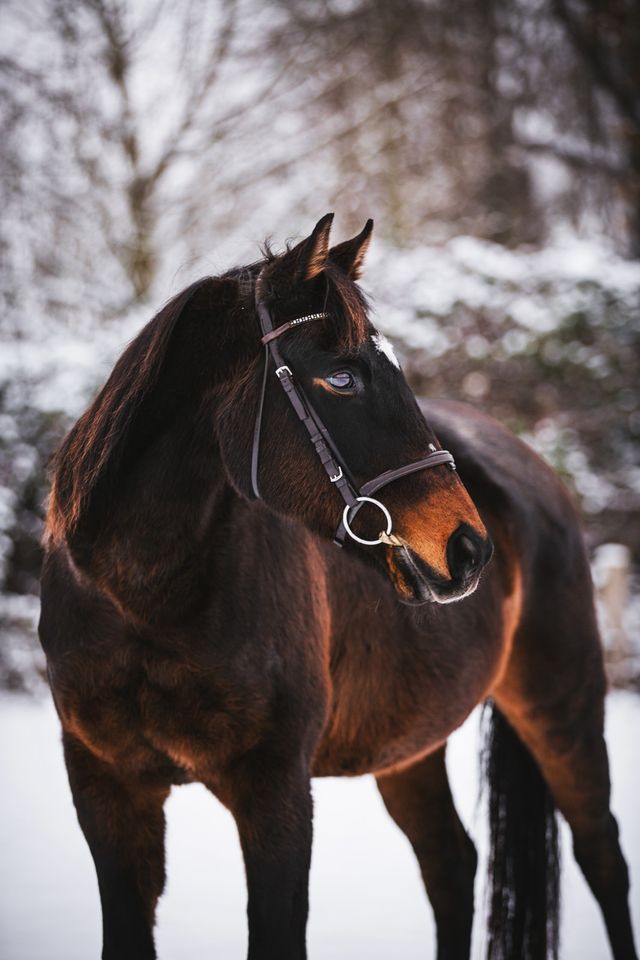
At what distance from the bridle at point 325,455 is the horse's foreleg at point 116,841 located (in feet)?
2.70

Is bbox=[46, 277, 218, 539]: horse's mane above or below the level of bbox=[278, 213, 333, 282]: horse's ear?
below

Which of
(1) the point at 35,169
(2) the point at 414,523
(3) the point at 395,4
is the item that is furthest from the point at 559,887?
(3) the point at 395,4

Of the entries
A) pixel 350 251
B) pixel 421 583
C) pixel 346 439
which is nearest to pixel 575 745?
pixel 421 583

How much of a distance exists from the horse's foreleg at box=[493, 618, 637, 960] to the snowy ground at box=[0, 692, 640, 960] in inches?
16.3

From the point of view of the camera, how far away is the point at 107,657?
211cm

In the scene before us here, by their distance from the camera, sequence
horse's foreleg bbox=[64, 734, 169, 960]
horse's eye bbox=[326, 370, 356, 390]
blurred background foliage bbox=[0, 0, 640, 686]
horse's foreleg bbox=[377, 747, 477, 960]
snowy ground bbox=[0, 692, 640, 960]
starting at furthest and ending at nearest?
Answer: blurred background foliage bbox=[0, 0, 640, 686], snowy ground bbox=[0, 692, 640, 960], horse's foreleg bbox=[377, 747, 477, 960], horse's foreleg bbox=[64, 734, 169, 960], horse's eye bbox=[326, 370, 356, 390]

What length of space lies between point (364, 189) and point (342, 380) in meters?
12.0

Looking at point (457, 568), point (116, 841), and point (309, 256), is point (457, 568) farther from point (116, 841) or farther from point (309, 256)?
point (116, 841)

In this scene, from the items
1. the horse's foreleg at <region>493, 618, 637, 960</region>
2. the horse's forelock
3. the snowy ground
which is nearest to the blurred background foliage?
the snowy ground

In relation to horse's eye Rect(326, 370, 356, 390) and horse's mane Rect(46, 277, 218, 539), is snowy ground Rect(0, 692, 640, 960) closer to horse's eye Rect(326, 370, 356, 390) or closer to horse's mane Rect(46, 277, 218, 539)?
horse's mane Rect(46, 277, 218, 539)

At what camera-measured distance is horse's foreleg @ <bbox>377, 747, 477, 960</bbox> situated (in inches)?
129

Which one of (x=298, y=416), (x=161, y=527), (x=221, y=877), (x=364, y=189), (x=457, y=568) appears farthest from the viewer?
(x=364, y=189)

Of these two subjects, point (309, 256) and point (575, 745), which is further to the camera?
point (575, 745)

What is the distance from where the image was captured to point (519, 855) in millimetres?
3459
